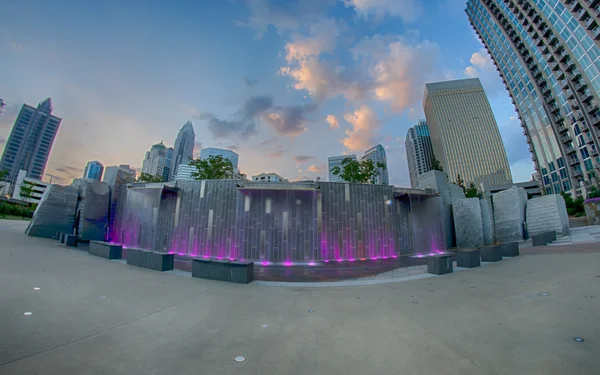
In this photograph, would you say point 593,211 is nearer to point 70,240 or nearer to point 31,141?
point 70,240

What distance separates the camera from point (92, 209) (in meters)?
15.4

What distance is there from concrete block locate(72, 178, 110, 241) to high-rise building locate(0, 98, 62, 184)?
572 ft

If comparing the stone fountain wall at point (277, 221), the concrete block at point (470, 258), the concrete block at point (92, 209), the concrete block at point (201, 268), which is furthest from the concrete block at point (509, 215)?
the concrete block at point (92, 209)

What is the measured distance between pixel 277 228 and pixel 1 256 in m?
10.6

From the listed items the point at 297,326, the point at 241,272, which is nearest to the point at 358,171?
the point at 241,272

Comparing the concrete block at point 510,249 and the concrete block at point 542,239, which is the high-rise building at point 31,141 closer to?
the concrete block at point 510,249

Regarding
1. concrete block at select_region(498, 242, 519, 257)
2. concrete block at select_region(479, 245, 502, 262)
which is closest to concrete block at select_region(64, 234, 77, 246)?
concrete block at select_region(479, 245, 502, 262)

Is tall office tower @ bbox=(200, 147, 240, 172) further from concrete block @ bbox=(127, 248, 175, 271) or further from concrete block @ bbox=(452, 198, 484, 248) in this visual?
concrete block @ bbox=(127, 248, 175, 271)

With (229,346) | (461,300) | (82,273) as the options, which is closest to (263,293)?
(229,346)

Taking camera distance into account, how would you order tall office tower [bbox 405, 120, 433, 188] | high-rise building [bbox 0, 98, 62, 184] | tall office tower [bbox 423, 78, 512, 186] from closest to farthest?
tall office tower [bbox 423, 78, 512, 186]
high-rise building [bbox 0, 98, 62, 184]
tall office tower [bbox 405, 120, 433, 188]

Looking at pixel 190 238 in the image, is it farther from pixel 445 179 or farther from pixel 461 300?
pixel 445 179

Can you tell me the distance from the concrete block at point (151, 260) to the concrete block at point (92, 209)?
10.3 m

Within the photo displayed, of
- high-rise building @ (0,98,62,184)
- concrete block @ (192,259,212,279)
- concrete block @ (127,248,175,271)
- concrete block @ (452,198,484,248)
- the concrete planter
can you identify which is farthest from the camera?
high-rise building @ (0,98,62,184)

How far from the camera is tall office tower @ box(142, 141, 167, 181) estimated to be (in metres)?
181
